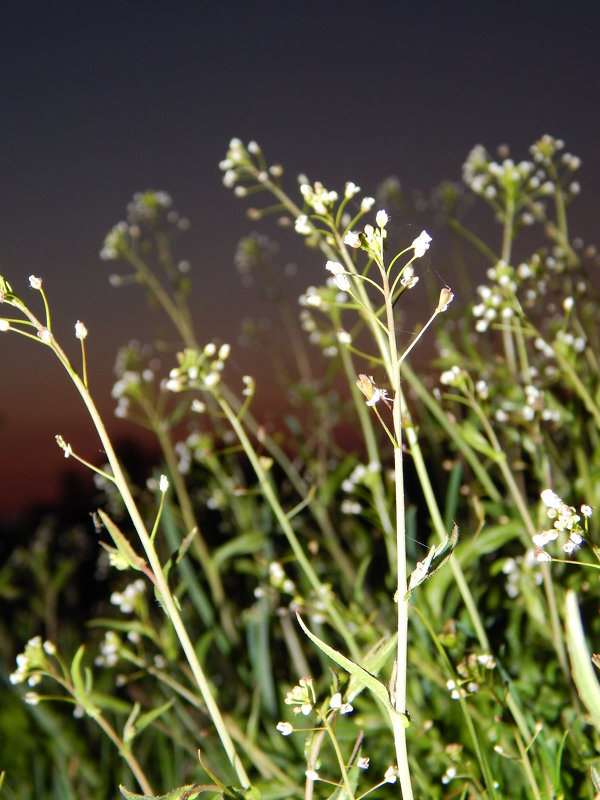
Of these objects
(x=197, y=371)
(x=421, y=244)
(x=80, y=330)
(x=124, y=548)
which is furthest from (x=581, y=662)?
(x=197, y=371)

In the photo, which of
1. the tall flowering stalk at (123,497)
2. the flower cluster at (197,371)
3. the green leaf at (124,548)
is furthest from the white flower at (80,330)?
the flower cluster at (197,371)

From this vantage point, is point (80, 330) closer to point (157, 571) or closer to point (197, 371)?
point (157, 571)

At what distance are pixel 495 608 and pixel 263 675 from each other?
24.3 inches

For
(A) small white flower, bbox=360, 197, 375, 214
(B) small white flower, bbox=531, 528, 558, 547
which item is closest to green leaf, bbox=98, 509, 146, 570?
(B) small white flower, bbox=531, 528, 558, 547

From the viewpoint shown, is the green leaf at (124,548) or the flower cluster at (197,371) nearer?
the green leaf at (124,548)

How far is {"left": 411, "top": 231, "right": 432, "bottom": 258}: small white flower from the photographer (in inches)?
31.4

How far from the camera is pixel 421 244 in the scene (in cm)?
80

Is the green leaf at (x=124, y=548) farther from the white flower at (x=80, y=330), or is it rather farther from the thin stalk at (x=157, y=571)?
the white flower at (x=80, y=330)

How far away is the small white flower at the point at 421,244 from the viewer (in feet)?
2.62

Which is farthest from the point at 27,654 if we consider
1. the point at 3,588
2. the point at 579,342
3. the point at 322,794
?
the point at 3,588

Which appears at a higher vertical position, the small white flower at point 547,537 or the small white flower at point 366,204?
the small white flower at point 366,204

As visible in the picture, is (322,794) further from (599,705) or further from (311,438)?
(311,438)

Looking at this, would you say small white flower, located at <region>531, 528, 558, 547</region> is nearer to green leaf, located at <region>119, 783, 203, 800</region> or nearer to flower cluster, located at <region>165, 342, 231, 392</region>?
green leaf, located at <region>119, 783, 203, 800</region>

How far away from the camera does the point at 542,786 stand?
1.31 m
